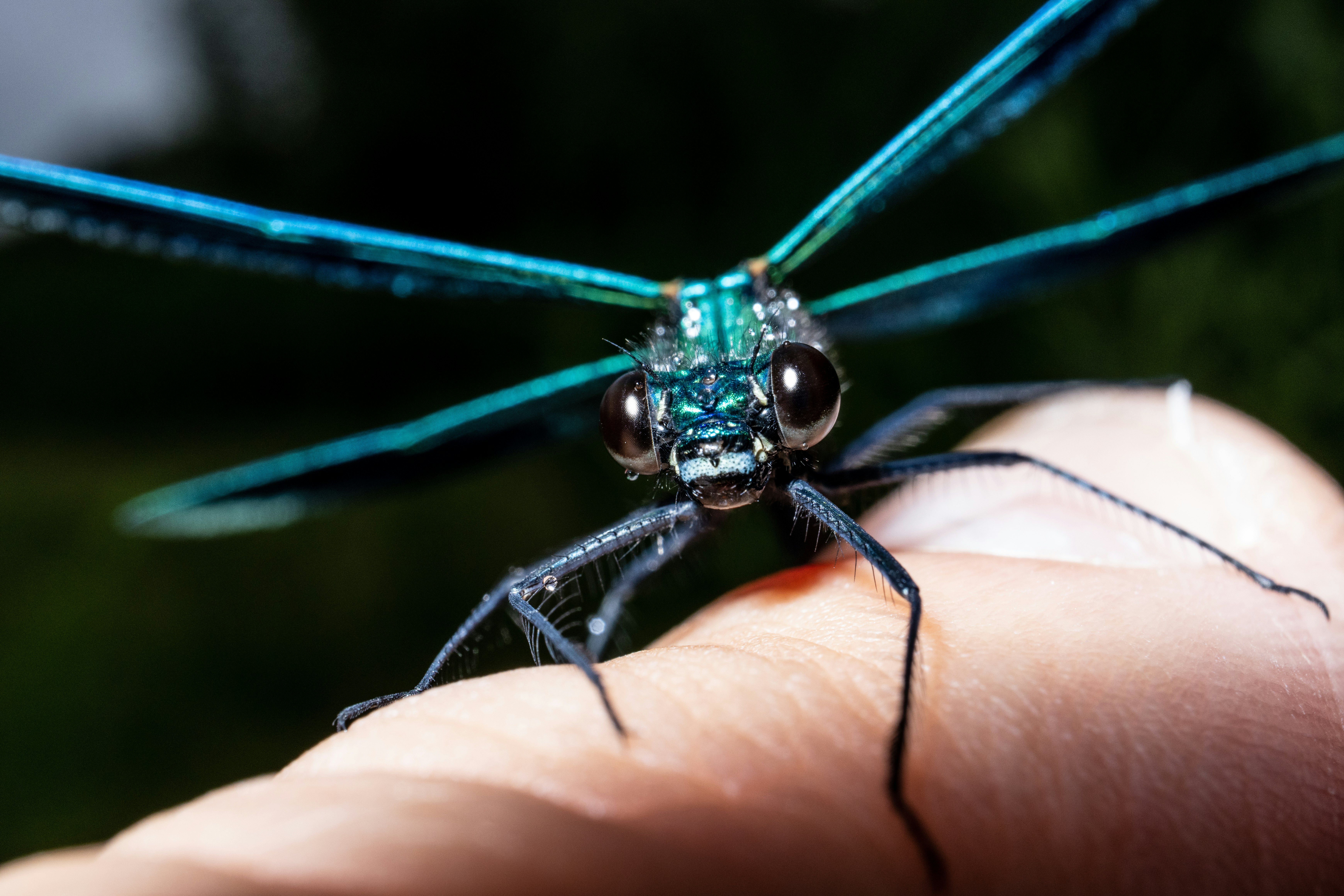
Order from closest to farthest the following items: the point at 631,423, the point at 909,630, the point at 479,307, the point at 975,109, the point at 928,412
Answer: the point at 909,630 → the point at 631,423 → the point at 975,109 → the point at 928,412 → the point at 479,307

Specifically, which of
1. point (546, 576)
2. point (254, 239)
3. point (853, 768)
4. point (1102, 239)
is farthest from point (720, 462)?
point (1102, 239)

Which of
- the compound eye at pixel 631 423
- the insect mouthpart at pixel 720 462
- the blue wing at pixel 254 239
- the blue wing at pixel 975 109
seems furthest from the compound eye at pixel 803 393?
the blue wing at pixel 254 239

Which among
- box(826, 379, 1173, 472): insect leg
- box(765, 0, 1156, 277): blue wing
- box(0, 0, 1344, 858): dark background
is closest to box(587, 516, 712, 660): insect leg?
box(826, 379, 1173, 472): insect leg

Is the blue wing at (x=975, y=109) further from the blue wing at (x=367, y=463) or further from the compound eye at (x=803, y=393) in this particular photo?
the blue wing at (x=367, y=463)

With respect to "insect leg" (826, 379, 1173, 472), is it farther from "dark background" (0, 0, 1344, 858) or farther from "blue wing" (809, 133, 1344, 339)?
"dark background" (0, 0, 1344, 858)

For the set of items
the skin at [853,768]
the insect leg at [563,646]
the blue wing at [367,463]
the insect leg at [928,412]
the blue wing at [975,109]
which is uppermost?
the blue wing at [975,109]

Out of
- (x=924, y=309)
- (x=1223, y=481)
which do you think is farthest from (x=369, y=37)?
(x=1223, y=481)

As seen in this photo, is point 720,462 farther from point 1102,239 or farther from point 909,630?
point 1102,239
